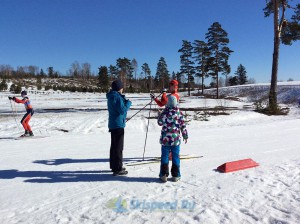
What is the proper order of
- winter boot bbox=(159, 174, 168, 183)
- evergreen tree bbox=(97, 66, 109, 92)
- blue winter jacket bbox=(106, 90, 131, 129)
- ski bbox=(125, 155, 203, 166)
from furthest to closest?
evergreen tree bbox=(97, 66, 109, 92) < ski bbox=(125, 155, 203, 166) < blue winter jacket bbox=(106, 90, 131, 129) < winter boot bbox=(159, 174, 168, 183)

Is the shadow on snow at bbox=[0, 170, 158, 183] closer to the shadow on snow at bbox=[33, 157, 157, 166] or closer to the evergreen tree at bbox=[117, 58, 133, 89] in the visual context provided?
the shadow on snow at bbox=[33, 157, 157, 166]

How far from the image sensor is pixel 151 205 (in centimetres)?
402

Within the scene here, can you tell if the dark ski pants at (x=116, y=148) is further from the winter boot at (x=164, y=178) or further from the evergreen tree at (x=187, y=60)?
the evergreen tree at (x=187, y=60)

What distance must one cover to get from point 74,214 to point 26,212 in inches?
28.4

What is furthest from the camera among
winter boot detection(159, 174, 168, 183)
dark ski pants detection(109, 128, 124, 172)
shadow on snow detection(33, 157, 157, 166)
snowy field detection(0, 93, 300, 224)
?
shadow on snow detection(33, 157, 157, 166)

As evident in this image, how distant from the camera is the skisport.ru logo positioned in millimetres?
3881

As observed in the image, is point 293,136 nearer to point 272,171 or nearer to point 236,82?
point 272,171

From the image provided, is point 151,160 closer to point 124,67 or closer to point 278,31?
point 278,31

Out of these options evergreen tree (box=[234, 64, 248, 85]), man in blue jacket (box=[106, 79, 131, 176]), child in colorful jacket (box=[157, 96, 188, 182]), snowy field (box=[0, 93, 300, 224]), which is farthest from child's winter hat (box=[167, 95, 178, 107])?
evergreen tree (box=[234, 64, 248, 85])

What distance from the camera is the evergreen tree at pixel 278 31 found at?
17.4 meters

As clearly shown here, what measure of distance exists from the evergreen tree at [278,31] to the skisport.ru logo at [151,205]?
15153mm

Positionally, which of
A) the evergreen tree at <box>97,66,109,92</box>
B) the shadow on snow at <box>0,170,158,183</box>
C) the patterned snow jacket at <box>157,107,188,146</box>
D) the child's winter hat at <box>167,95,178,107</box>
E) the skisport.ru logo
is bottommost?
the shadow on snow at <box>0,170,158,183</box>

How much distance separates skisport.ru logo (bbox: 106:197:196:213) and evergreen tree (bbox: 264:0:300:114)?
15153mm

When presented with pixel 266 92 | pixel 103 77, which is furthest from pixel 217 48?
pixel 103 77
